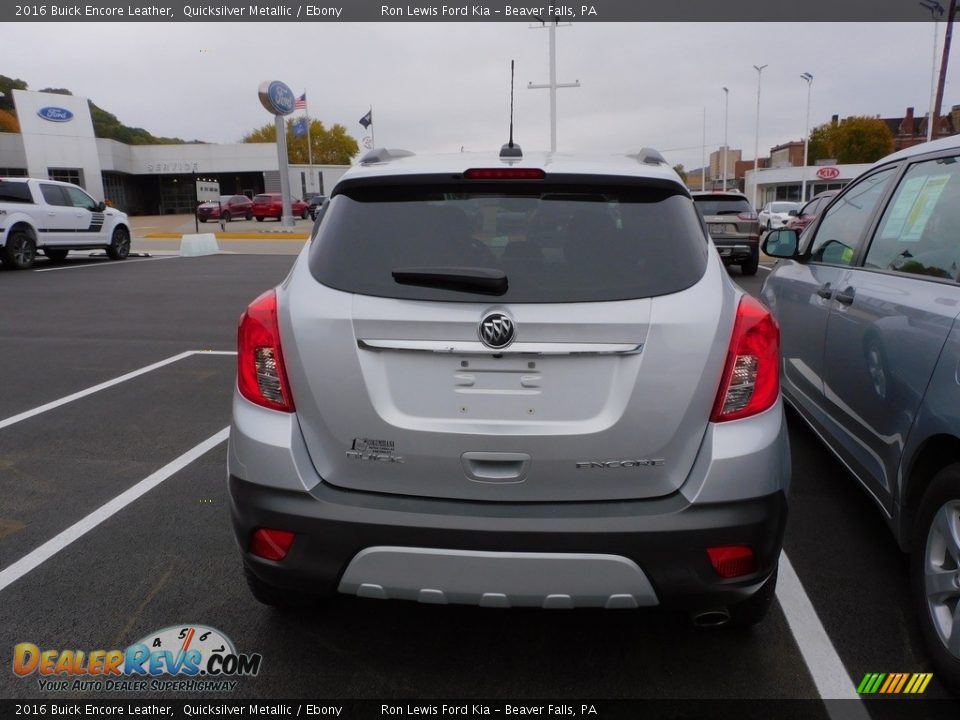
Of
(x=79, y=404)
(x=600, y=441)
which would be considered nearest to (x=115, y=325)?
(x=79, y=404)

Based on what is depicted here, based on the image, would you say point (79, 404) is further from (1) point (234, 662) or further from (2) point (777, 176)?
(2) point (777, 176)

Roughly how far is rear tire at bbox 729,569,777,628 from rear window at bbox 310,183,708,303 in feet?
3.55

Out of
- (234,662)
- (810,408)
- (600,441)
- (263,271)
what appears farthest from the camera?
(263,271)

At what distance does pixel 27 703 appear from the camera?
2432mm

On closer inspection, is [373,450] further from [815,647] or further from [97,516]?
[97,516]

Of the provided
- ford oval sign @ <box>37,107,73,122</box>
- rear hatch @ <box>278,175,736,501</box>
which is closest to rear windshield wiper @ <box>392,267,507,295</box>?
rear hatch @ <box>278,175,736,501</box>

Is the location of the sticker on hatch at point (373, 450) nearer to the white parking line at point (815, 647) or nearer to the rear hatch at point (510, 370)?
the rear hatch at point (510, 370)

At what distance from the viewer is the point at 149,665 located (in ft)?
8.68

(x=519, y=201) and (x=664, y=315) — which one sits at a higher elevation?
(x=519, y=201)

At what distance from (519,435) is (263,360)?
2.85 feet

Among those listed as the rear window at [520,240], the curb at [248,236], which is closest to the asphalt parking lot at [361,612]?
the rear window at [520,240]

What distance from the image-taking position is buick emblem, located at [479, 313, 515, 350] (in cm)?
216

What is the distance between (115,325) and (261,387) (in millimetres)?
8293

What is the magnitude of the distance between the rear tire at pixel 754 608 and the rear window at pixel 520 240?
1.08m
